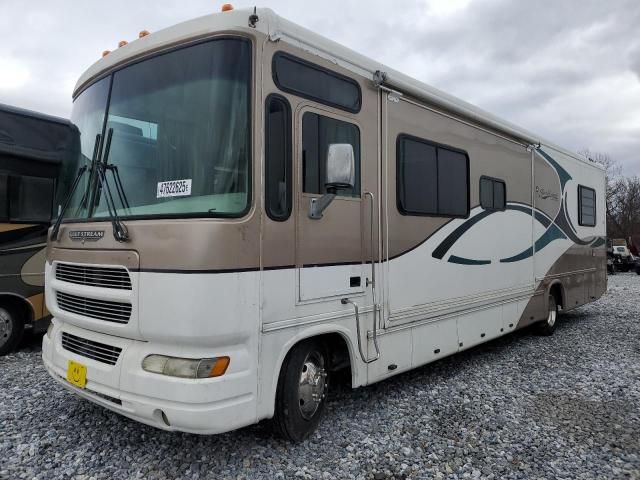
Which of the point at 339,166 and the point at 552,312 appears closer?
the point at 339,166

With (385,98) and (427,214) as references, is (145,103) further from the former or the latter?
(427,214)

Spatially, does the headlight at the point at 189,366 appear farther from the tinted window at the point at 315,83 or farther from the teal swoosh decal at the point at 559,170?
the teal swoosh decal at the point at 559,170

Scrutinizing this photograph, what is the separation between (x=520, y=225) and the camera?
21.6 feet

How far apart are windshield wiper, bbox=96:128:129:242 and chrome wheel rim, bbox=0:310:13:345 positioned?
3.69 metres

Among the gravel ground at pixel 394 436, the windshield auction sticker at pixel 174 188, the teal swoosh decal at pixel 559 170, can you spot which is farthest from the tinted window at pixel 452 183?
the windshield auction sticker at pixel 174 188

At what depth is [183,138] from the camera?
3.16 metres

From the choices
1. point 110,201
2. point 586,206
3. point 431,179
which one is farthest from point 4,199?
point 586,206

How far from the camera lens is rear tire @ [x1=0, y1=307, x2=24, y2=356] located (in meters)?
6.01

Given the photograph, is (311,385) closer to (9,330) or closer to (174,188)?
(174,188)

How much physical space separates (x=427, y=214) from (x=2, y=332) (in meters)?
5.24

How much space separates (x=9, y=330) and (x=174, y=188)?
4.34 meters

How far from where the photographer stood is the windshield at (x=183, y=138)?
3074 mm

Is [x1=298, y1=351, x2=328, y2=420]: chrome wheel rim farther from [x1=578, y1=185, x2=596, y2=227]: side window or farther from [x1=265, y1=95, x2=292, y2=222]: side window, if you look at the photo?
[x1=578, y1=185, x2=596, y2=227]: side window

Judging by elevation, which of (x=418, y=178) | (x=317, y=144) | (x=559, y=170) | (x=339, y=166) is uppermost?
(x=559, y=170)
